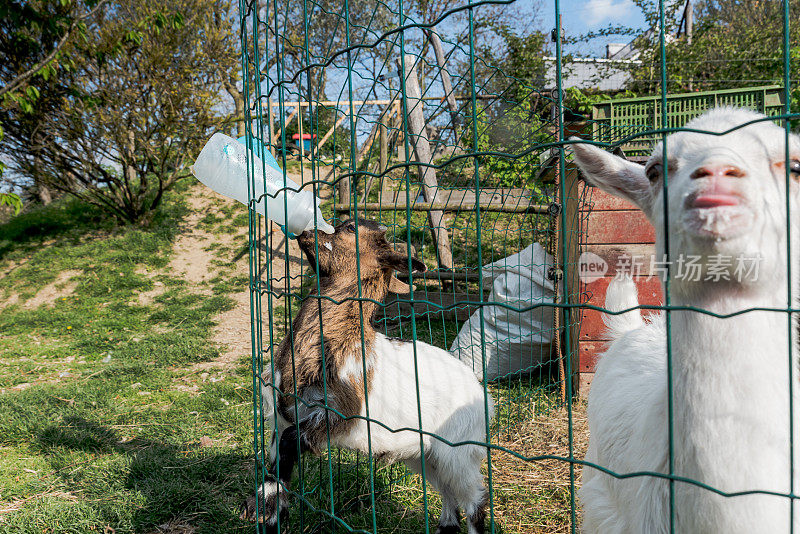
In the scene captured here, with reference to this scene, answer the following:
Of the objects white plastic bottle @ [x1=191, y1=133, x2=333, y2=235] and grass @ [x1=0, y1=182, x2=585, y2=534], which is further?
white plastic bottle @ [x1=191, y1=133, x2=333, y2=235]

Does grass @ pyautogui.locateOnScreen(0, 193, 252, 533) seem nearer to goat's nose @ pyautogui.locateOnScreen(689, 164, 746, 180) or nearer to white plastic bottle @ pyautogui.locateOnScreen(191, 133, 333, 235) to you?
white plastic bottle @ pyautogui.locateOnScreen(191, 133, 333, 235)

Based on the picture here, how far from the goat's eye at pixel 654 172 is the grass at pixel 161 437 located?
123 centimetres

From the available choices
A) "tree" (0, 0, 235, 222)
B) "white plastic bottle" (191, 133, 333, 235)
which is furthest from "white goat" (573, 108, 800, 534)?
"tree" (0, 0, 235, 222)

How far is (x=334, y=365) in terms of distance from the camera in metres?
2.49

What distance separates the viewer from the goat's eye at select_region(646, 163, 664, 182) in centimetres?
140

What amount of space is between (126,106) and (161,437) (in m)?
7.58

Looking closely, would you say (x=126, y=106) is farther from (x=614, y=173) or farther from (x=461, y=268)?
(x=614, y=173)

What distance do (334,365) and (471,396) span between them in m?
0.86

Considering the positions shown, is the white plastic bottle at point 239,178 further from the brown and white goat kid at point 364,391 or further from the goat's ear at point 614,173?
the goat's ear at point 614,173

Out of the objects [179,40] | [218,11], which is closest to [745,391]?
[179,40]

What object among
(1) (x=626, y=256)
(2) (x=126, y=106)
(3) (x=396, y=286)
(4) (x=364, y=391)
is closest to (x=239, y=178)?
(3) (x=396, y=286)

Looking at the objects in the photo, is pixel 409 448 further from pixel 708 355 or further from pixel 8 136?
pixel 8 136

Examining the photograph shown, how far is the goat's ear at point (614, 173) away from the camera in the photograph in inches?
59.5

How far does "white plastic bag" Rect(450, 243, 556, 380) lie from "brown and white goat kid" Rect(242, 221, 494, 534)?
1551 millimetres
